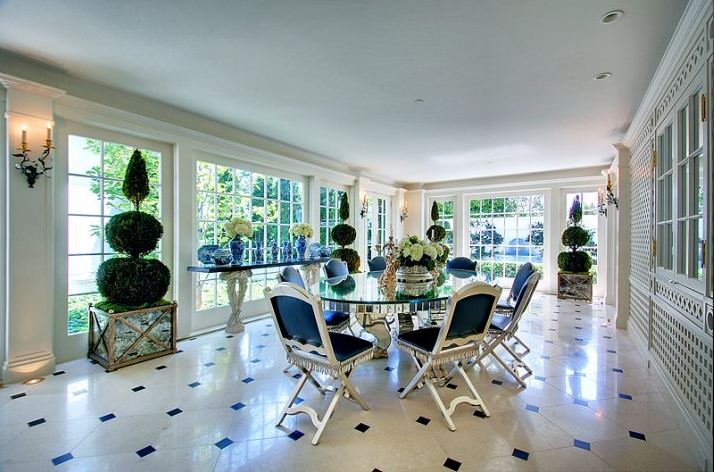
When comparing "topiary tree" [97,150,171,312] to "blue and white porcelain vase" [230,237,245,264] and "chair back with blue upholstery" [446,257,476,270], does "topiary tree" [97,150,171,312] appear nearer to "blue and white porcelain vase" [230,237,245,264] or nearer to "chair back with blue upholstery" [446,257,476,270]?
"blue and white porcelain vase" [230,237,245,264]

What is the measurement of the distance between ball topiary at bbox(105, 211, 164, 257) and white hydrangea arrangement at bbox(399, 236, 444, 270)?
8.33 ft

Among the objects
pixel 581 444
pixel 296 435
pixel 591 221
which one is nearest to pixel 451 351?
pixel 581 444

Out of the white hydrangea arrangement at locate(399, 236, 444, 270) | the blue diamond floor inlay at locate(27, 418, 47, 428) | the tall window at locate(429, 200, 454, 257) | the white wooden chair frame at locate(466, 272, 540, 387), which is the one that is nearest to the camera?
the blue diamond floor inlay at locate(27, 418, 47, 428)

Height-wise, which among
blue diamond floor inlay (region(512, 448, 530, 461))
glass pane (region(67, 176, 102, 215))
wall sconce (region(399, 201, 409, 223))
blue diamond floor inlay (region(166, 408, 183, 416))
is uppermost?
wall sconce (region(399, 201, 409, 223))

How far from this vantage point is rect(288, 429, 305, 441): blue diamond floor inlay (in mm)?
2086

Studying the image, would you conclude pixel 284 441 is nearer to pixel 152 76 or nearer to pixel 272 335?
pixel 272 335

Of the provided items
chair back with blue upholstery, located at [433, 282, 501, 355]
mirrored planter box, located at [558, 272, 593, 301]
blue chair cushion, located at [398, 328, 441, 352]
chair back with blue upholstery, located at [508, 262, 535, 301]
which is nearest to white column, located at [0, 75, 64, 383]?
blue chair cushion, located at [398, 328, 441, 352]

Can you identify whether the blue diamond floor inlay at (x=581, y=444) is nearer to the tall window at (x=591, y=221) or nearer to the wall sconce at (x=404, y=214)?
the tall window at (x=591, y=221)

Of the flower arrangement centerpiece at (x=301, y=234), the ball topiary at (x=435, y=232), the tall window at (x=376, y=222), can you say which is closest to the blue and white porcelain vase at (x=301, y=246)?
the flower arrangement centerpiece at (x=301, y=234)

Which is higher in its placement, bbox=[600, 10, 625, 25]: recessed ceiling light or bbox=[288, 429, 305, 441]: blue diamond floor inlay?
bbox=[600, 10, 625, 25]: recessed ceiling light

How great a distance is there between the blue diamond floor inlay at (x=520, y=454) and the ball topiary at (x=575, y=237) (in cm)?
548

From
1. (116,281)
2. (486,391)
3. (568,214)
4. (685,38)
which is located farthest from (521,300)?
(568,214)

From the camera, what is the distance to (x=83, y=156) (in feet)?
10.9

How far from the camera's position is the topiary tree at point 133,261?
10.4 feet
